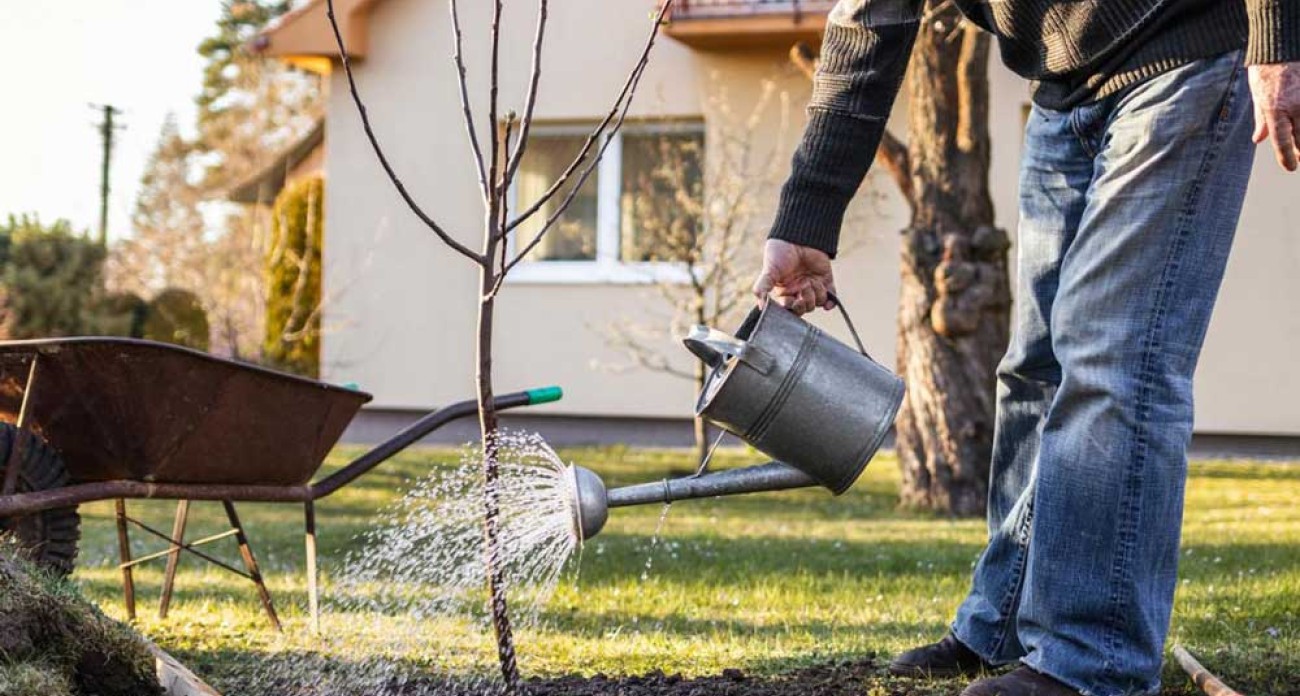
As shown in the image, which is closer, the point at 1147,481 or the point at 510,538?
the point at 1147,481

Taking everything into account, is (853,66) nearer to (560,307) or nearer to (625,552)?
(625,552)

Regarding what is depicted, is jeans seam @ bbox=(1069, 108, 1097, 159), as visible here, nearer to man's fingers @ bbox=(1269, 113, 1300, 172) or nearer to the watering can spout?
man's fingers @ bbox=(1269, 113, 1300, 172)

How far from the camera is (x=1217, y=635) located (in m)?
3.61

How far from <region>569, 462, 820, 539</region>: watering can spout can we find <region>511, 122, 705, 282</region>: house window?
8.58 m

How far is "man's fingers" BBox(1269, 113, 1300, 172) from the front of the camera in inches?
88.1

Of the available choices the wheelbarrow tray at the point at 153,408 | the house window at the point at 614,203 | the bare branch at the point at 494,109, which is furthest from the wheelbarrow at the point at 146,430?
the house window at the point at 614,203

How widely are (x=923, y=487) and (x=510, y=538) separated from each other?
536 cm

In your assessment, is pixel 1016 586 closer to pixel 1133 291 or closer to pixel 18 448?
pixel 1133 291

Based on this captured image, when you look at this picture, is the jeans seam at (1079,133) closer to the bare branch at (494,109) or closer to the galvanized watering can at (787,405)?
the galvanized watering can at (787,405)

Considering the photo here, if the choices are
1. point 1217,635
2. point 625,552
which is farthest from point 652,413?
point 1217,635

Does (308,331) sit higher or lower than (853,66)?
lower

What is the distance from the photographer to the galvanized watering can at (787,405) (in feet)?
8.14

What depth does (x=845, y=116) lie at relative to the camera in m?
2.77

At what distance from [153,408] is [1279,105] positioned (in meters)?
2.51
